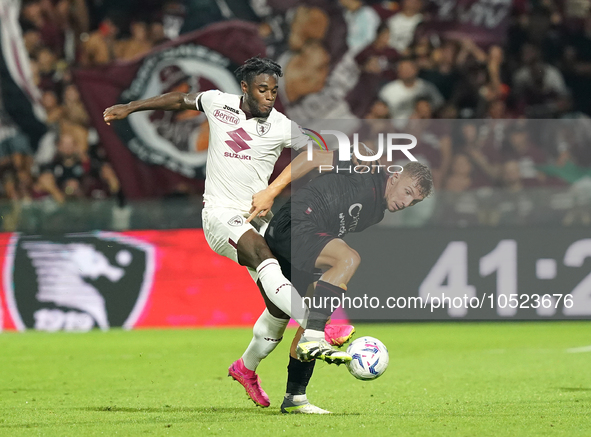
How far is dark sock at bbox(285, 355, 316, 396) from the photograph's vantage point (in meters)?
5.89

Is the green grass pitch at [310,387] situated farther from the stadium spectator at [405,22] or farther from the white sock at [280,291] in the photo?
the stadium spectator at [405,22]

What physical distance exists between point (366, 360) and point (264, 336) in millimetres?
934

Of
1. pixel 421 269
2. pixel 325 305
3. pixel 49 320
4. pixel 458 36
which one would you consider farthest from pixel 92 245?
pixel 325 305

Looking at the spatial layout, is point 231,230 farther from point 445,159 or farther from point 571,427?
point 445,159

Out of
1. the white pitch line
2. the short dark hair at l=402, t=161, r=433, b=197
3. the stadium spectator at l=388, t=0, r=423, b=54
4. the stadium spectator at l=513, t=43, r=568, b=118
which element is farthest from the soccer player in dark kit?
the stadium spectator at l=388, t=0, r=423, b=54

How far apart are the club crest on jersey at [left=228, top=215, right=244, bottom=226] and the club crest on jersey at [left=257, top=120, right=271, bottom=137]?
0.61 m

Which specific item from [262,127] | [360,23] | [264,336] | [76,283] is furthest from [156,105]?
[360,23]

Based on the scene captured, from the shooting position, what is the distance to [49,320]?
38.4 feet

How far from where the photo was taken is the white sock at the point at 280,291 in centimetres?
544

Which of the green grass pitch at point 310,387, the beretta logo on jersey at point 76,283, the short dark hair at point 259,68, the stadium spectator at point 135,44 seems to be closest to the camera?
the green grass pitch at point 310,387

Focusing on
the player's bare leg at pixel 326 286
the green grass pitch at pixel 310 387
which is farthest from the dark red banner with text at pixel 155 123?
the player's bare leg at pixel 326 286

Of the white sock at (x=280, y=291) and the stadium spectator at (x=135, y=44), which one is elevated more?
the stadium spectator at (x=135, y=44)

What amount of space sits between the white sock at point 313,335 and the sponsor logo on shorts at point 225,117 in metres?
1.65

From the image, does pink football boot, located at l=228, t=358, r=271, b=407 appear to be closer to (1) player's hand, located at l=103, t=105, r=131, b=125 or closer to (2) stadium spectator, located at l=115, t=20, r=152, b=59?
(1) player's hand, located at l=103, t=105, r=131, b=125
